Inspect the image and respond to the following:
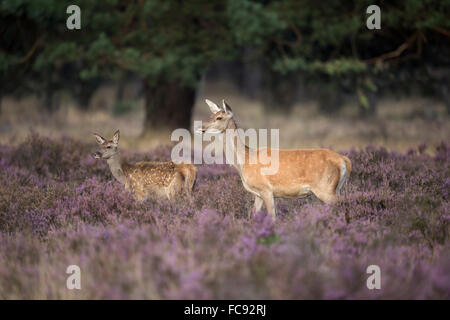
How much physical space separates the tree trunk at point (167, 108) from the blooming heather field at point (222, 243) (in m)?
6.42

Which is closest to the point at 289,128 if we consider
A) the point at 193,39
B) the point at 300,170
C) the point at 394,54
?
the point at 394,54

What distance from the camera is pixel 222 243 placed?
4.91 metres

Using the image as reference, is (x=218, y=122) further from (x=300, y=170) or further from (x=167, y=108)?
(x=167, y=108)

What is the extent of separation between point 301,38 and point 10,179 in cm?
873

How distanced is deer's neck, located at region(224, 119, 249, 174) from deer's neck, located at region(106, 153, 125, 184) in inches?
81.3

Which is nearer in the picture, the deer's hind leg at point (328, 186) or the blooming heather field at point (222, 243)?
the blooming heather field at point (222, 243)

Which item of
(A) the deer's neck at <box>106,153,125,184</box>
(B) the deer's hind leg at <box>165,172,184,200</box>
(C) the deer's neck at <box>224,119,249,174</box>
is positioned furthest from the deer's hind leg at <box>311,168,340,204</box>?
A: (A) the deer's neck at <box>106,153,125,184</box>

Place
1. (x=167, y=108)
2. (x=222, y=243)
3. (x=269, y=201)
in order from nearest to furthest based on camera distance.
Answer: (x=222, y=243), (x=269, y=201), (x=167, y=108)

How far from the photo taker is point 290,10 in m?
13.3

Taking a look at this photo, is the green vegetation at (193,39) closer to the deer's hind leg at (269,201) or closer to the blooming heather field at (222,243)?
the blooming heather field at (222,243)

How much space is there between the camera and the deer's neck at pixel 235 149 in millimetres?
6656

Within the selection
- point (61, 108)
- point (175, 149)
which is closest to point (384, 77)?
point (175, 149)

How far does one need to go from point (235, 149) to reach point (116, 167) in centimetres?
229

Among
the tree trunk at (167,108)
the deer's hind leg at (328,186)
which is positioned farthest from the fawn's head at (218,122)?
the tree trunk at (167,108)
